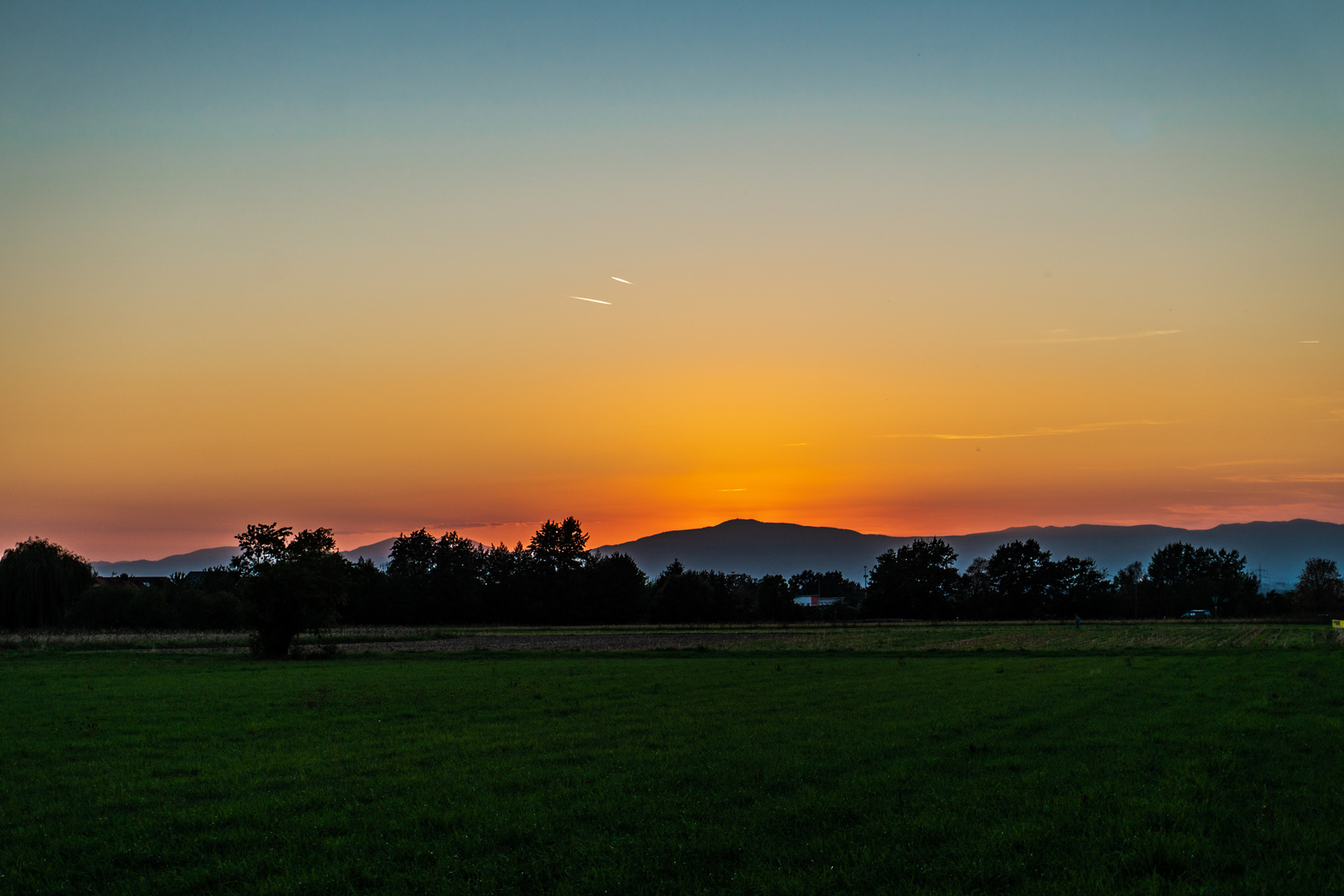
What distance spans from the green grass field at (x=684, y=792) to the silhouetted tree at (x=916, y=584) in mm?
121136

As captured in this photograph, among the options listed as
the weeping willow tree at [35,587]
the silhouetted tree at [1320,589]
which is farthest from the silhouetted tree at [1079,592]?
the weeping willow tree at [35,587]

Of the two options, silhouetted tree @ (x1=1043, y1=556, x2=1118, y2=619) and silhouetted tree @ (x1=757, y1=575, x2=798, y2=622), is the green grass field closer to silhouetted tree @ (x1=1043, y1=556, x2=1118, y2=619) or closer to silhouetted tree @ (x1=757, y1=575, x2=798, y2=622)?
silhouetted tree @ (x1=757, y1=575, x2=798, y2=622)

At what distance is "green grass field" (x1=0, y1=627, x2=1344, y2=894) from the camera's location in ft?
28.1

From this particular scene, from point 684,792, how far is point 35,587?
114677mm

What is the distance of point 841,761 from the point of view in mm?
13711

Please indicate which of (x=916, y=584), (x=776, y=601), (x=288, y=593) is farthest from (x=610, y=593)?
(x=288, y=593)

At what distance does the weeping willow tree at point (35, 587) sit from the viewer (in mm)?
97562

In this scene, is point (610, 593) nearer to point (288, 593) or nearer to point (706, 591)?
point (706, 591)

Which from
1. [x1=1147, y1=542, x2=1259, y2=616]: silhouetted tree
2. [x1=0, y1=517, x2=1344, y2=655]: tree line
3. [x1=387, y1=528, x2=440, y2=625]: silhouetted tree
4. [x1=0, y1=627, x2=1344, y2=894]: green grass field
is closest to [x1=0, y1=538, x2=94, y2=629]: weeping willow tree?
[x1=0, y1=517, x2=1344, y2=655]: tree line

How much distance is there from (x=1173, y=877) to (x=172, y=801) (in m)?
12.5

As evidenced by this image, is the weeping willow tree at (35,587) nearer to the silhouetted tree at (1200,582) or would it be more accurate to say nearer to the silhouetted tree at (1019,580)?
the silhouetted tree at (1019,580)

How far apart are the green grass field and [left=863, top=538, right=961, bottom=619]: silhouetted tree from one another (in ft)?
397

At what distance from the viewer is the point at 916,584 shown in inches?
5704

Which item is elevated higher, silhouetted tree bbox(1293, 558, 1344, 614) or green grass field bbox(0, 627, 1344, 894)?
green grass field bbox(0, 627, 1344, 894)
